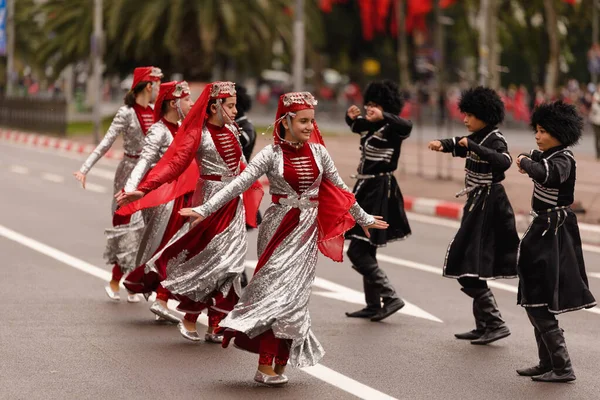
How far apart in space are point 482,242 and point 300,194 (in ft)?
5.32

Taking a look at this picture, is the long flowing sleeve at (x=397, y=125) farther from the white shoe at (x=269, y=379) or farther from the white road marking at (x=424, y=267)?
the white shoe at (x=269, y=379)

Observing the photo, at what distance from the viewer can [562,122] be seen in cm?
799

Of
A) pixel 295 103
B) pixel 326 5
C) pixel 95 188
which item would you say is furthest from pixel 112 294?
pixel 326 5

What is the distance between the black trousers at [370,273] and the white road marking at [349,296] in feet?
1.07

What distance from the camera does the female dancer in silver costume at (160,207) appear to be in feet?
31.4

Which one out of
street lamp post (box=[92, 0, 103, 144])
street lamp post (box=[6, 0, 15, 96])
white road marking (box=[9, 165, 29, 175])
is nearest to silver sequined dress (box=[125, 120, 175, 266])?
white road marking (box=[9, 165, 29, 175])

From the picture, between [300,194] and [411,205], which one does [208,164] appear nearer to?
[300,194]

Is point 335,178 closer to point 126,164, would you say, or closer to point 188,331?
point 188,331

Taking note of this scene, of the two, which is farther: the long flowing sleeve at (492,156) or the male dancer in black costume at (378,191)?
the male dancer in black costume at (378,191)

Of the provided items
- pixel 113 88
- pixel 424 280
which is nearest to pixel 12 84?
pixel 113 88

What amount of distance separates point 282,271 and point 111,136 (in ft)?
11.5

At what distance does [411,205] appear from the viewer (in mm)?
19078

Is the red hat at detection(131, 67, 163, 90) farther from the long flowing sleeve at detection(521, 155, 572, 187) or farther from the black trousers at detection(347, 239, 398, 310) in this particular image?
the long flowing sleeve at detection(521, 155, 572, 187)

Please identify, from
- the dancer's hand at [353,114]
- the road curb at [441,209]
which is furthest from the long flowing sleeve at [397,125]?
the road curb at [441,209]
